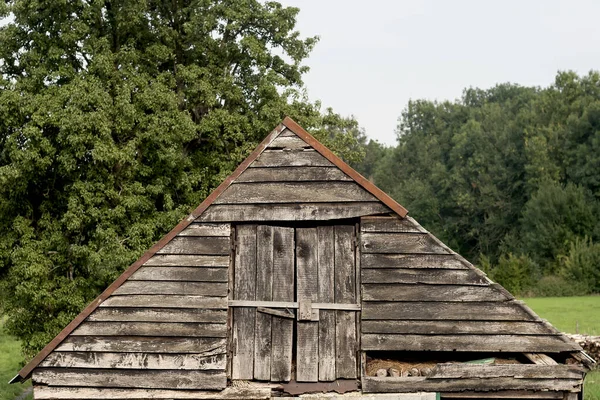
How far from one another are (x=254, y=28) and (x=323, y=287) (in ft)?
55.4

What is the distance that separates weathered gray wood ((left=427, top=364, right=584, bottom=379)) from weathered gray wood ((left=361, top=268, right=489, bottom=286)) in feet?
3.79

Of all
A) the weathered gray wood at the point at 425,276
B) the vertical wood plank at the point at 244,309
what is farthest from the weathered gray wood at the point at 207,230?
the weathered gray wood at the point at 425,276

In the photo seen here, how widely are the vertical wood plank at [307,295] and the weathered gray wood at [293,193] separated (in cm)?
49

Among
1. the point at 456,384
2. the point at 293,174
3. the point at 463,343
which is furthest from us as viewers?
the point at 293,174

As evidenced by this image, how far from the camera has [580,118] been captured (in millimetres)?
64062

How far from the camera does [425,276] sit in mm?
10359

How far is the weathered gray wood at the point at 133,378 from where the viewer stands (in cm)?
1031

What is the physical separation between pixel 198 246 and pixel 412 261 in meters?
2.98

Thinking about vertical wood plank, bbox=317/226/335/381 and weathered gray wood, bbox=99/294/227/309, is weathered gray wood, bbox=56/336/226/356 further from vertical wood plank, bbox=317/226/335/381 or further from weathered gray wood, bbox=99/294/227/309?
vertical wood plank, bbox=317/226/335/381

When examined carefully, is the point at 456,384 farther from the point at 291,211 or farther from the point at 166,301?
the point at 166,301

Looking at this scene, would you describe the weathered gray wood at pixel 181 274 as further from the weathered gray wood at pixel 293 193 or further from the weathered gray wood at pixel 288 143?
the weathered gray wood at pixel 288 143

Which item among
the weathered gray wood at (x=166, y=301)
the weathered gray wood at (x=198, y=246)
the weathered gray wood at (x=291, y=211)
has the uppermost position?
the weathered gray wood at (x=291, y=211)

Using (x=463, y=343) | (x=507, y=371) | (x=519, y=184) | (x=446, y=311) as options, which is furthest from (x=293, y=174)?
(x=519, y=184)

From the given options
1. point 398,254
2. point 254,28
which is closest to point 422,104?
point 254,28
